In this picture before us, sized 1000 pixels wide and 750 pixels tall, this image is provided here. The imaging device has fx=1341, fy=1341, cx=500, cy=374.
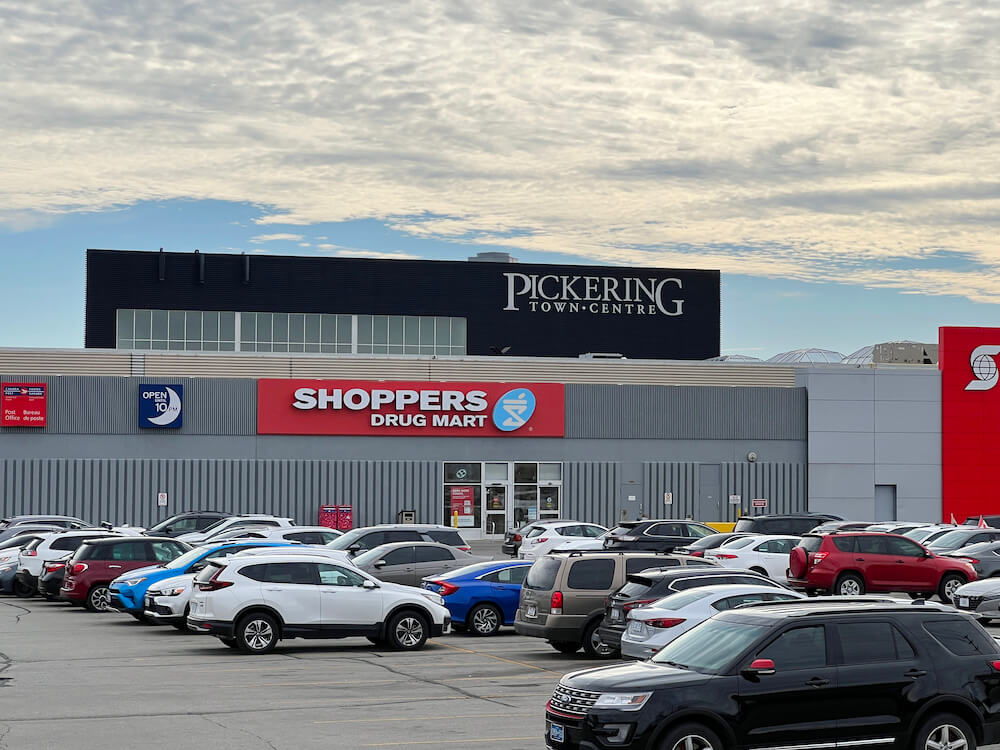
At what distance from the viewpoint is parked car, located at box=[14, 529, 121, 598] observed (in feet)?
101

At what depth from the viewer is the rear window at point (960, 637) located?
1182cm

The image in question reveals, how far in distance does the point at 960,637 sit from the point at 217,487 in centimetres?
4111

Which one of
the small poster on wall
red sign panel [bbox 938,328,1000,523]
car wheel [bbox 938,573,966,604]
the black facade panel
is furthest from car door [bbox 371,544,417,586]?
the black facade panel

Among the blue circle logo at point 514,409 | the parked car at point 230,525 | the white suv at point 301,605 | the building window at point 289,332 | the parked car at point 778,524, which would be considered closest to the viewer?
the white suv at point 301,605

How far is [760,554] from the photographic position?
1206 inches

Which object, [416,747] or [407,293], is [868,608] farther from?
[407,293]

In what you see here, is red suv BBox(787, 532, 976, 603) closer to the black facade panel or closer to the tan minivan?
the tan minivan

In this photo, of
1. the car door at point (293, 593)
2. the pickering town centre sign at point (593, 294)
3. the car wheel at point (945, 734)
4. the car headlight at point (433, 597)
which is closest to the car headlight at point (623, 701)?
the car wheel at point (945, 734)

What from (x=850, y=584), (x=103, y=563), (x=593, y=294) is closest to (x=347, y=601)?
(x=103, y=563)

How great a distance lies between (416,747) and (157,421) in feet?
128

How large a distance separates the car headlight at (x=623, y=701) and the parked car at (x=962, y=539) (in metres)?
23.5

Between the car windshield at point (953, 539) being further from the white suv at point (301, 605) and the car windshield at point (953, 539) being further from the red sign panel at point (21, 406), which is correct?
the red sign panel at point (21, 406)

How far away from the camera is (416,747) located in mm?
12750

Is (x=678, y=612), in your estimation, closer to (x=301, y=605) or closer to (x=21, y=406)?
(x=301, y=605)
